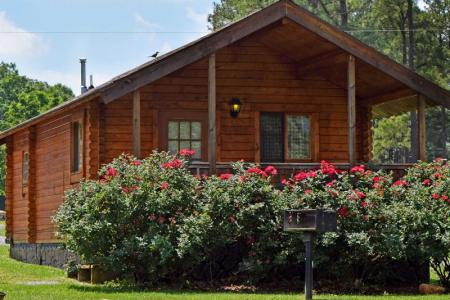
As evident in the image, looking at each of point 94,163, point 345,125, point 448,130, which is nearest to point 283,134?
point 345,125

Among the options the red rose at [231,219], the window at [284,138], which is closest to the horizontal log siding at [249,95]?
the window at [284,138]

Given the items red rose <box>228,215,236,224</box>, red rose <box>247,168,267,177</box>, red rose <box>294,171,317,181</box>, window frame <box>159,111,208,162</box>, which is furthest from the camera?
window frame <box>159,111,208,162</box>

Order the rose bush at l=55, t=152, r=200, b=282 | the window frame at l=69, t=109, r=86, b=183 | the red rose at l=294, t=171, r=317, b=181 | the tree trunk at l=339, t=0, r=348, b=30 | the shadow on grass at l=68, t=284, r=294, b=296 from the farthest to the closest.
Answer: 1. the tree trunk at l=339, t=0, r=348, b=30
2. the window frame at l=69, t=109, r=86, b=183
3. the red rose at l=294, t=171, r=317, b=181
4. the rose bush at l=55, t=152, r=200, b=282
5. the shadow on grass at l=68, t=284, r=294, b=296

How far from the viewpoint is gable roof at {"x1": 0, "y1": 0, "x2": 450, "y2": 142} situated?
66.5ft

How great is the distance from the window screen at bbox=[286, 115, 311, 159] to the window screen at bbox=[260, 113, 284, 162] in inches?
7.9

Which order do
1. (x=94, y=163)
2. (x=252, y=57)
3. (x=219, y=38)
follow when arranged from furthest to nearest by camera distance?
(x=252, y=57), (x=94, y=163), (x=219, y=38)

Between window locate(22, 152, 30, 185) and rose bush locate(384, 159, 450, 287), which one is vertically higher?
window locate(22, 152, 30, 185)

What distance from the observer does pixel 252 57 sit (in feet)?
79.4

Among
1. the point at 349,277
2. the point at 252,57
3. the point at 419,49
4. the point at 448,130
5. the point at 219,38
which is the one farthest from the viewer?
the point at 448,130

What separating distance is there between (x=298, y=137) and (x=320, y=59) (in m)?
2.29

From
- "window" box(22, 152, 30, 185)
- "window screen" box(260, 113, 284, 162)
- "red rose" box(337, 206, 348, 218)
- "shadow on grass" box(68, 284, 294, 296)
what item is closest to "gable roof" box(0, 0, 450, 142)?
"window screen" box(260, 113, 284, 162)

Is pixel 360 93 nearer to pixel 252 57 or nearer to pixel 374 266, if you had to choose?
pixel 252 57

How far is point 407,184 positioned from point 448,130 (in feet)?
135

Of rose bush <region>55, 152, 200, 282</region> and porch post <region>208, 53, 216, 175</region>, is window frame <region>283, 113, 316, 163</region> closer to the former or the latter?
porch post <region>208, 53, 216, 175</region>
